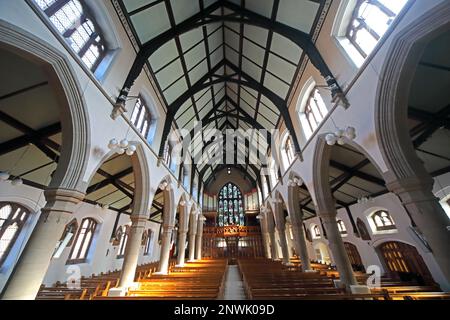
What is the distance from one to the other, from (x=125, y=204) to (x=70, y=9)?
954cm

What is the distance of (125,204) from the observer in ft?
35.8

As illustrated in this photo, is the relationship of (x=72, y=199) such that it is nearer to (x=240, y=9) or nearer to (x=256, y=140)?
(x=240, y=9)

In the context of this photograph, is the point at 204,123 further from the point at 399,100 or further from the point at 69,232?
the point at 399,100

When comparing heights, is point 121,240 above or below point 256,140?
below

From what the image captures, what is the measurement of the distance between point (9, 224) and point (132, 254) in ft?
12.8

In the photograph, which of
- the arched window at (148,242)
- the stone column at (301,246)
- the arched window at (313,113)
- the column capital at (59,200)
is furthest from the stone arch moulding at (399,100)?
the arched window at (148,242)

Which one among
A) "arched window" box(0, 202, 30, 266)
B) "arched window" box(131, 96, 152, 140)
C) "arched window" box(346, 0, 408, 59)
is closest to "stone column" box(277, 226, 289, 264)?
"arched window" box(131, 96, 152, 140)

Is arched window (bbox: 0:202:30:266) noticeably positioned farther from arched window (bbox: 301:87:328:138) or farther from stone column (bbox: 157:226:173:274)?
arched window (bbox: 301:87:328:138)

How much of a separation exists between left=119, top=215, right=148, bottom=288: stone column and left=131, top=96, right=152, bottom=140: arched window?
3335 mm

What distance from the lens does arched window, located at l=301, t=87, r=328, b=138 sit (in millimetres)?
6632

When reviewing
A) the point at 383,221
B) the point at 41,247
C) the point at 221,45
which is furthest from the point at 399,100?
the point at 383,221
